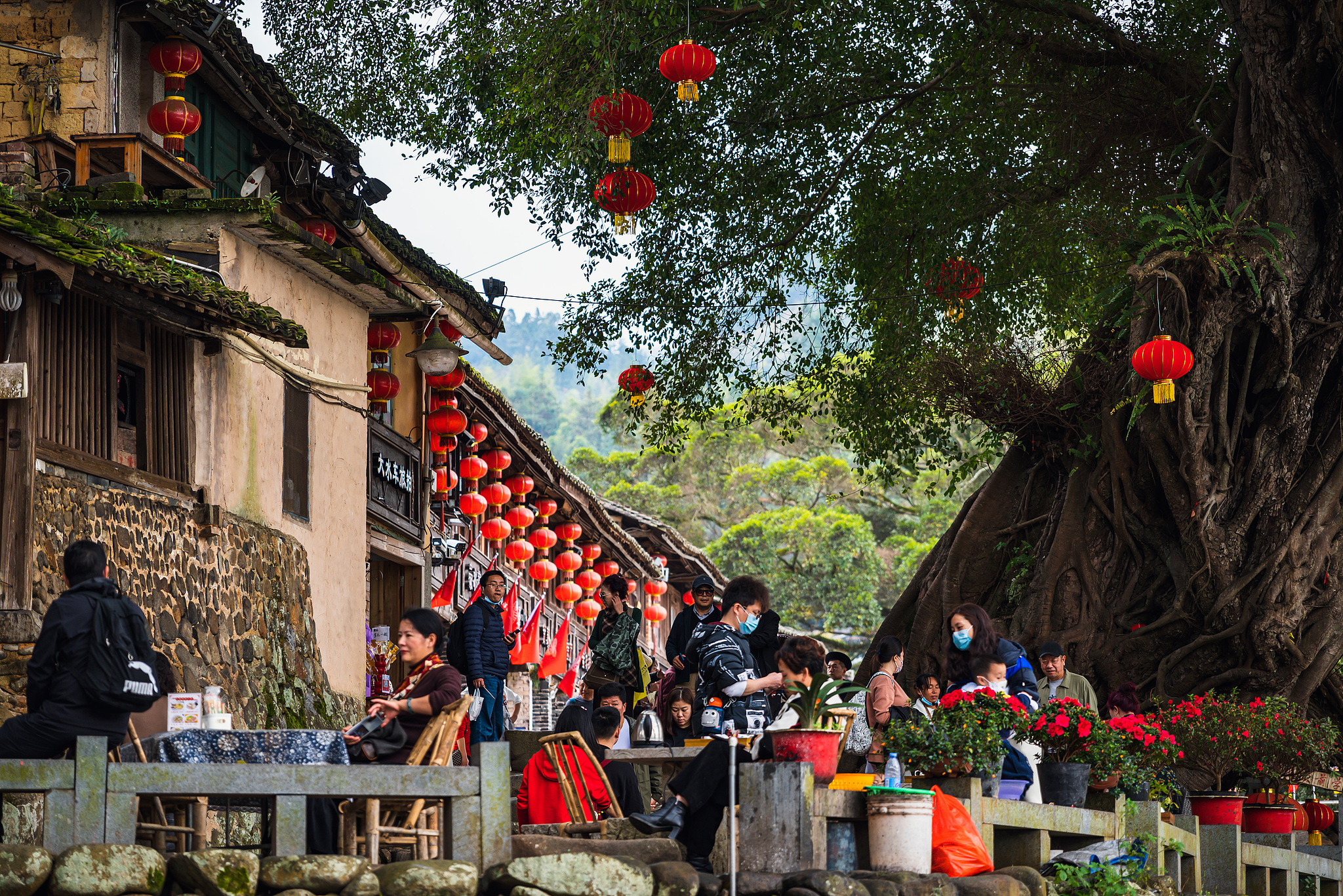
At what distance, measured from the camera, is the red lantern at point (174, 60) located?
38.1ft

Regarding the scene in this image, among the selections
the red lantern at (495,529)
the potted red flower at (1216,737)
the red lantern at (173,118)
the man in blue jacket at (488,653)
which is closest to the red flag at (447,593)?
the red lantern at (495,529)

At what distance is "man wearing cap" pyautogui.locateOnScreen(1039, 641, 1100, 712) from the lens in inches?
394

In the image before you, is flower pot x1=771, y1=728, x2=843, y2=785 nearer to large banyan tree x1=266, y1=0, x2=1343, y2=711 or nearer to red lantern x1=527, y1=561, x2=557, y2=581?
large banyan tree x1=266, y1=0, x2=1343, y2=711

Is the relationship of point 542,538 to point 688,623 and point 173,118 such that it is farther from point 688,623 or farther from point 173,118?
point 688,623

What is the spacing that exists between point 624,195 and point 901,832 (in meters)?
6.68

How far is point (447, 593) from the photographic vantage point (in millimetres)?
17453

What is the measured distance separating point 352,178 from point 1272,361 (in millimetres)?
8880

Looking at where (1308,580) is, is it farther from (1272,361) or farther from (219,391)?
(219,391)

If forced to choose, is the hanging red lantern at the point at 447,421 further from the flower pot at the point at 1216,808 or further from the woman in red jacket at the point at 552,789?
the flower pot at the point at 1216,808

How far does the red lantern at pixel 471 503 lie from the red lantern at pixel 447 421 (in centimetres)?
185

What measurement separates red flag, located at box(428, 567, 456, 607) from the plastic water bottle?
11047 mm

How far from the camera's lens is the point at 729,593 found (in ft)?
26.8

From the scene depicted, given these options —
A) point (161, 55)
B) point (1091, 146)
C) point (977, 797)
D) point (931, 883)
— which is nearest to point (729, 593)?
point (977, 797)

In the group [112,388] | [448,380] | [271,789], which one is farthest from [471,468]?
[271,789]
